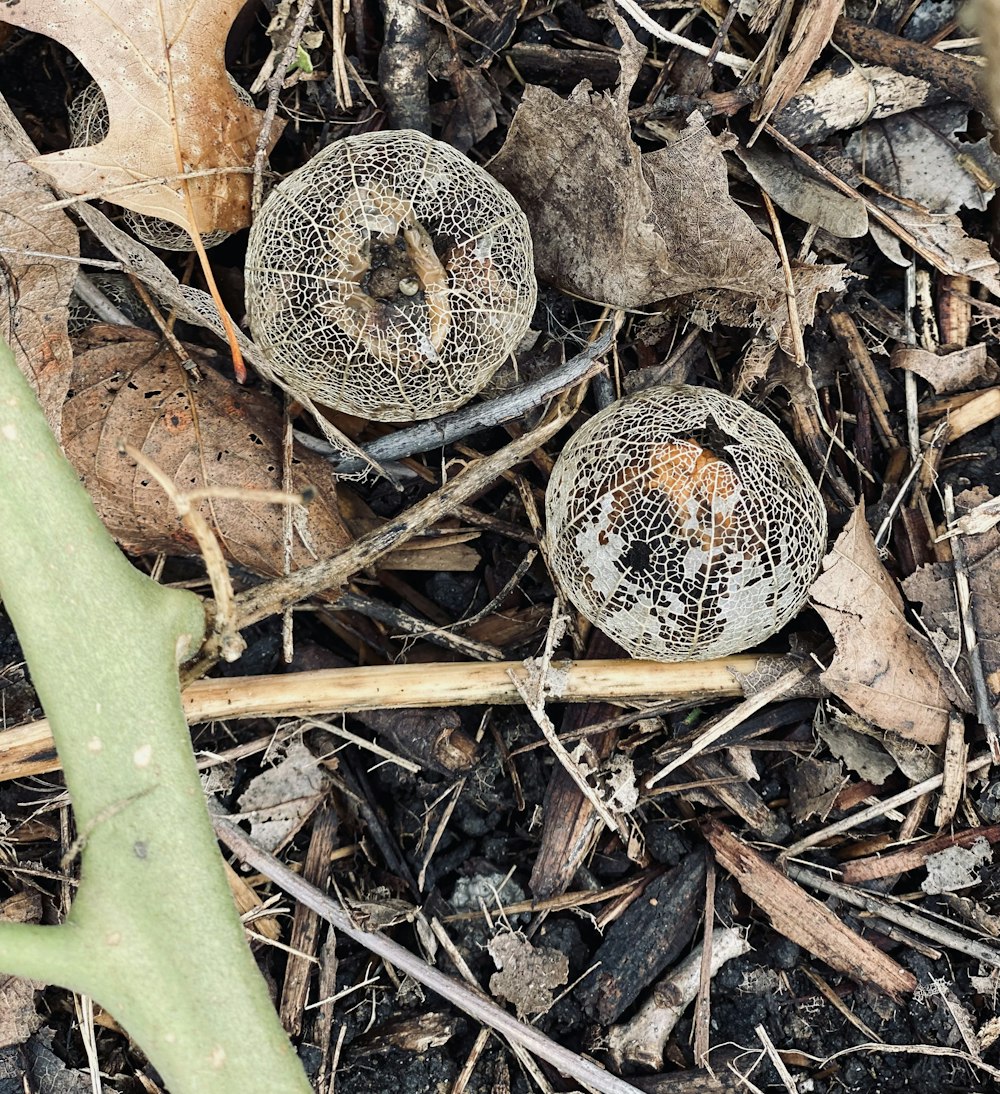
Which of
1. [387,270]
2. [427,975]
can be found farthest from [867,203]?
[427,975]

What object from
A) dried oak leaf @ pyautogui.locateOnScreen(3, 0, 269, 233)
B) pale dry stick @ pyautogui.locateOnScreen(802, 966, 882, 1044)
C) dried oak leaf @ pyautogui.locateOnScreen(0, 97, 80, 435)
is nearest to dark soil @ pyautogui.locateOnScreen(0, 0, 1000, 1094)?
pale dry stick @ pyautogui.locateOnScreen(802, 966, 882, 1044)

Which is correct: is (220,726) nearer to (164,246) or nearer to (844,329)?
(164,246)

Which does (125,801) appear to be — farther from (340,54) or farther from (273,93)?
(340,54)

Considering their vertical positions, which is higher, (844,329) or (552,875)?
(844,329)

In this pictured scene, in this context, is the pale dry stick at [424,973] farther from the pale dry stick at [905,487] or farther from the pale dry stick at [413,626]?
the pale dry stick at [905,487]

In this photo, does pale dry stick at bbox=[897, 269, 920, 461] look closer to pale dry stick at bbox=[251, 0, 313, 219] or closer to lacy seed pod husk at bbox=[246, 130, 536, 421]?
lacy seed pod husk at bbox=[246, 130, 536, 421]

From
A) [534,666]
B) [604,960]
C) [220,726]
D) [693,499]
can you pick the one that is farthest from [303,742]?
[693,499]
